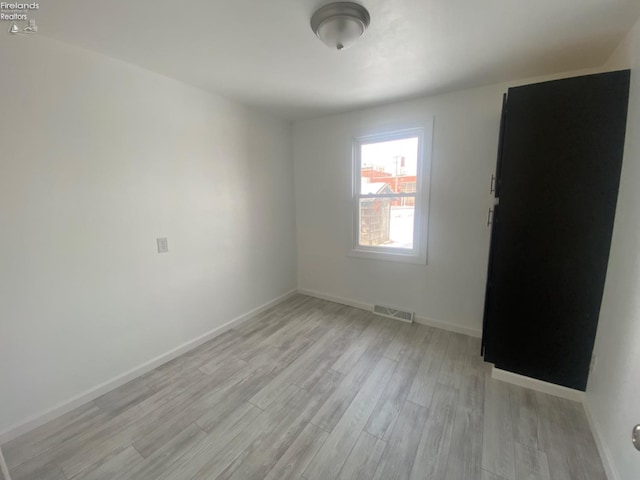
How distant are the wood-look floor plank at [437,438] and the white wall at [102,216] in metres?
2.10

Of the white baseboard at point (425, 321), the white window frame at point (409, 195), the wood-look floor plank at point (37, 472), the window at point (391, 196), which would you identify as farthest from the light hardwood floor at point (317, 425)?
the window at point (391, 196)

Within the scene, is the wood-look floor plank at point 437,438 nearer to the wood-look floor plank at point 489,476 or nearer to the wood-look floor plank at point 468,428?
the wood-look floor plank at point 468,428

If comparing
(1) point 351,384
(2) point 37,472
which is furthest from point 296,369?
(2) point 37,472

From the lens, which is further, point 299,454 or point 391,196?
point 391,196

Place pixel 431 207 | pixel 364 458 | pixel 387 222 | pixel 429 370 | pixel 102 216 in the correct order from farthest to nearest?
pixel 387 222
pixel 431 207
pixel 429 370
pixel 102 216
pixel 364 458

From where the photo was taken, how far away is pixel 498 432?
155 cm

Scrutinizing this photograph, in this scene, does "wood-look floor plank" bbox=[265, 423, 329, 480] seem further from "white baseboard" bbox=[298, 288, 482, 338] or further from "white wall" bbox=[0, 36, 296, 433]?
"white baseboard" bbox=[298, 288, 482, 338]

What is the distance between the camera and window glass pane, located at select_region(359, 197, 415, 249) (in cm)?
290

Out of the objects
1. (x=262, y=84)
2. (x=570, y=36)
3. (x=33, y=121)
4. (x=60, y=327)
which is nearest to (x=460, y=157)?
(x=570, y=36)

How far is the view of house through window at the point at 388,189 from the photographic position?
282 cm

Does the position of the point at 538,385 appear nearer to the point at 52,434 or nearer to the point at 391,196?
the point at 391,196

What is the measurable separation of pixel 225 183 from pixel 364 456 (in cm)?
252

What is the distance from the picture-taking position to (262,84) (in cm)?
226

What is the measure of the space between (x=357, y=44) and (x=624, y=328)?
2202mm
